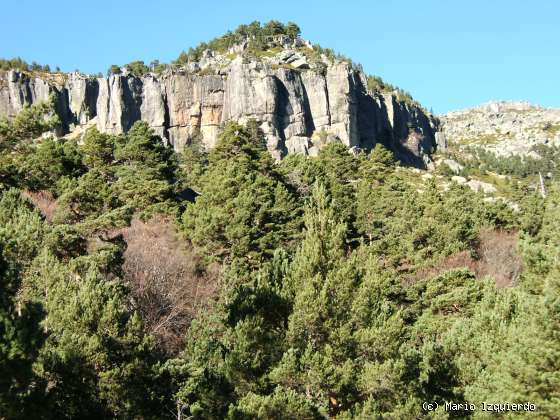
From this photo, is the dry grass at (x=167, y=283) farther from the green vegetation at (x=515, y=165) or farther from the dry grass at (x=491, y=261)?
the green vegetation at (x=515, y=165)

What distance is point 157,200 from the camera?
104ft

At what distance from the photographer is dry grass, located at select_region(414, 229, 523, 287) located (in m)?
30.5

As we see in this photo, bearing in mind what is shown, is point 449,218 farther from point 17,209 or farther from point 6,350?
point 6,350

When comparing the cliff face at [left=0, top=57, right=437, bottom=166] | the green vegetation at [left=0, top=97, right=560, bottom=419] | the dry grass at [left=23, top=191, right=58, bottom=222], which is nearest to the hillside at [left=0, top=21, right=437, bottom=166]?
the cliff face at [left=0, top=57, right=437, bottom=166]

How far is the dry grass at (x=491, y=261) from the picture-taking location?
3047 cm

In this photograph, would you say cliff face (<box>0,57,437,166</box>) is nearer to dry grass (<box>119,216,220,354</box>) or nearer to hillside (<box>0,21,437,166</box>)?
hillside (<box>0,21,437,166</box>)

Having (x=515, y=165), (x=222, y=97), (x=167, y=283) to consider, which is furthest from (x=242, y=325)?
(x=515, y=165)

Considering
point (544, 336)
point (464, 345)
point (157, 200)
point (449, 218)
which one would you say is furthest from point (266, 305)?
point (449, 218)

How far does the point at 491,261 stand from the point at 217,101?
74.7 metres

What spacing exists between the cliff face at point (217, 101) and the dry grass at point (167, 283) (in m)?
67.8

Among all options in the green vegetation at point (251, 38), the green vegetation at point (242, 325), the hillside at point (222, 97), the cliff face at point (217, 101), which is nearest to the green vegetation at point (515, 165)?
the hillside at point (222, 97)

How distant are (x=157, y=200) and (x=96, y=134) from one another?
8112 mm

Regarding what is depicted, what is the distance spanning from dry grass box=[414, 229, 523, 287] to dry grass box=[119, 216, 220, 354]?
11.2m

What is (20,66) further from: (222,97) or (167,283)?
(167,283)
